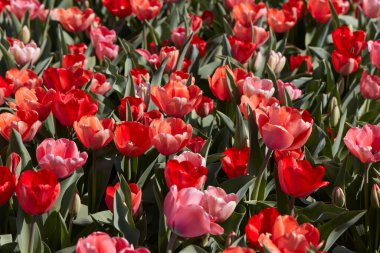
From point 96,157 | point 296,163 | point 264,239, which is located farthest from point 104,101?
point 264,239

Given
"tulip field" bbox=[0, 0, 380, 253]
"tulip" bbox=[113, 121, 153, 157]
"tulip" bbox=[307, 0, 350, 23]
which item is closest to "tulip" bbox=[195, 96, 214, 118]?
"tulip field" bbox=[0, 0, 380, 253]

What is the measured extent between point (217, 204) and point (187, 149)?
44 cm

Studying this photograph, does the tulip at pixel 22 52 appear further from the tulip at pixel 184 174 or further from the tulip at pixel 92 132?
the tulip at pixel 184 174

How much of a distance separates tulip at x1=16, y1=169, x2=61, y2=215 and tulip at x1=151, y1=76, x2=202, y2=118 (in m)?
0.56

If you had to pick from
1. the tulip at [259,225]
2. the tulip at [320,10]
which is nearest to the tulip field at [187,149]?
Answer: the tulip at [259,225]

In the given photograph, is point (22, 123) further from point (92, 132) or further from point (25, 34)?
point (25, 34)

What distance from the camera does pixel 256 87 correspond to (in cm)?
221

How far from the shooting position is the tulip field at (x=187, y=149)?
161cm

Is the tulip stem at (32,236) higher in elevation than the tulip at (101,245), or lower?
lower

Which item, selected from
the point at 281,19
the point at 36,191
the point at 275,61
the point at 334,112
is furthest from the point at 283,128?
the point at 281,19

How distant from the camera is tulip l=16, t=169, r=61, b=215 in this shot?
1558mm

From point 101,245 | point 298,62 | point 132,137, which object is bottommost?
point 298,62

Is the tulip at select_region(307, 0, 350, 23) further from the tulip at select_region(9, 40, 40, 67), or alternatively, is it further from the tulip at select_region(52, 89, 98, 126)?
the tulip at select_region(52, 89, 98, 126)

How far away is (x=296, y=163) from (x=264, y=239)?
0.30 m
